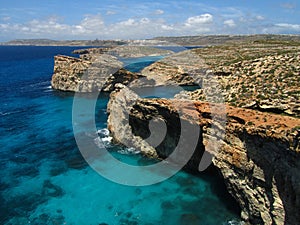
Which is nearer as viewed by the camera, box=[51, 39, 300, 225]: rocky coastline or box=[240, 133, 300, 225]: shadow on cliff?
box=[240, 133, 300, 225]: shadow on cliff

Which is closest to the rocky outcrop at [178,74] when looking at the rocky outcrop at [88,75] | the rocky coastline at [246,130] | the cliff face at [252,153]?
the rocky outcrop at [88,75]

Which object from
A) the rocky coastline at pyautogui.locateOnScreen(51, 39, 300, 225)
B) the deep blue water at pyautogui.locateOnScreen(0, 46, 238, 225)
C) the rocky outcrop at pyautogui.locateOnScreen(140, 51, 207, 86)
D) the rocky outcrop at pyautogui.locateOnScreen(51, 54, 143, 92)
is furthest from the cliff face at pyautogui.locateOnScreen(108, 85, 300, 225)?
the rocky outcrop at pyautogui.locateOnScreen(51, 54, 143, 92)

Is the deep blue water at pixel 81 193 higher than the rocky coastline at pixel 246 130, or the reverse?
the rocky coastline at pixel 246 130

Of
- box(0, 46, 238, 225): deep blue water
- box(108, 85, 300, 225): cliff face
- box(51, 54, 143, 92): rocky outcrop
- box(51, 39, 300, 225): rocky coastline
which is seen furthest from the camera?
box(51, 54, 143, 92): rocky outcrop

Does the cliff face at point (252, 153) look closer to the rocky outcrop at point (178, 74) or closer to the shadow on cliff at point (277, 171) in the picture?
the shadow on cliff at point (277, 171)

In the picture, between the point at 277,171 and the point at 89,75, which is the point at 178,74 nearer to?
the point at 89,75

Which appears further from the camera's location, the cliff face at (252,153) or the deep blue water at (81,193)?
the deep blue water at (81,193)

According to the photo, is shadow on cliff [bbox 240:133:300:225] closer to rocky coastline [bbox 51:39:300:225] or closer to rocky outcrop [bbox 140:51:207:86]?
rocky coastline [bbox 51:39:300:225]

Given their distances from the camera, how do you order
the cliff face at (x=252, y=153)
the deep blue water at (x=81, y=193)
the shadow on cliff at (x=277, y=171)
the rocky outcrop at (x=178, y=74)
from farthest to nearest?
the rocky outcrop at (x=178, y=74) → the deep blue water at (x=81, y=193) → the cliff face at (x=252, y=153) → the shadow on cliff at (x=277, y=171)

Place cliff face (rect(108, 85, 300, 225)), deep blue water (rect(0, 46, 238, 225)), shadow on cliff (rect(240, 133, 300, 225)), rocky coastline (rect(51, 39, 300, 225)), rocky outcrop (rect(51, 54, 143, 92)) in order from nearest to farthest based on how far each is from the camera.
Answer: shadow on cliff (rect(240, 133, 300, 225))
cliff face (rect(108, 85, 300, 225))
rocky coastline (rect(51, 39, 300, 225))
deep blue water (rect(0, 46, 238, 225))
rocky outcrop (rect(51, 54, 143, 92))
